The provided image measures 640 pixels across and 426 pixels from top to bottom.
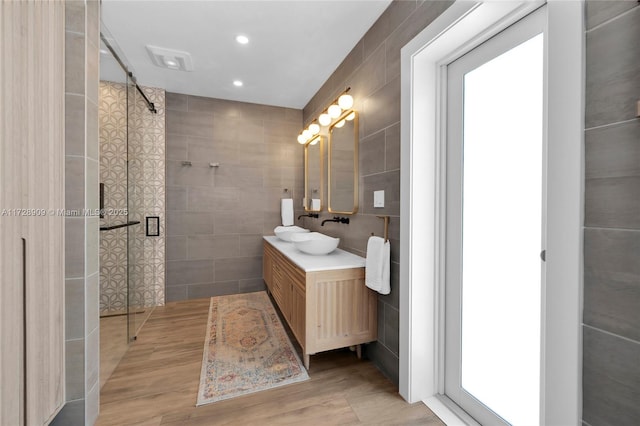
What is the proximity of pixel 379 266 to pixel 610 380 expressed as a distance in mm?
1056

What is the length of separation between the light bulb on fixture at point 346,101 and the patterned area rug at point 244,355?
2.06m

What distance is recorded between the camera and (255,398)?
5.24 ft

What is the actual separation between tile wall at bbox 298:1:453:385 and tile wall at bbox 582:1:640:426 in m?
0.81

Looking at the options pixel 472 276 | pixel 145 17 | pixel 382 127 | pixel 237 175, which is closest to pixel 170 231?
pixel 237 175

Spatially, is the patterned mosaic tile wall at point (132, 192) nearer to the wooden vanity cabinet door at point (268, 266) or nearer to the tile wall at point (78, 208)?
the tile wall at point (78, 208)

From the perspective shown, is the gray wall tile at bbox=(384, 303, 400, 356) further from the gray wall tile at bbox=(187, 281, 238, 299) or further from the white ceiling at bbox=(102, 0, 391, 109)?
the gray wall tile at bbox=(187, 281, 238, 299)

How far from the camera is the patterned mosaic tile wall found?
6.18ft

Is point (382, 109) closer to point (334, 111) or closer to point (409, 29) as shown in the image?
point (409, 29)

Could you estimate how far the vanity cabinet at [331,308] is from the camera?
1.78 meters

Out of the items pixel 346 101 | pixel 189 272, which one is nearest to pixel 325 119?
pixel 346 101

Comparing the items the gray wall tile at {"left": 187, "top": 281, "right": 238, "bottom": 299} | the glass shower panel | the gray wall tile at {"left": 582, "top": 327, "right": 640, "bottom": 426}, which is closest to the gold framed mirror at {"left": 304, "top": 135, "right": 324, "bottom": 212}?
the gray wall tile at {"left": 187, "top": 281, "right": 238, "bottom": 299}

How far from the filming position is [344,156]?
2.38 m

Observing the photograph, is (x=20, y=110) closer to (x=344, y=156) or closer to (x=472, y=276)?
(x=344, y=156)

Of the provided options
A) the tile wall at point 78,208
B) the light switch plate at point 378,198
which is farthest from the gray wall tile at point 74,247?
the light switch plate at point 378,198
